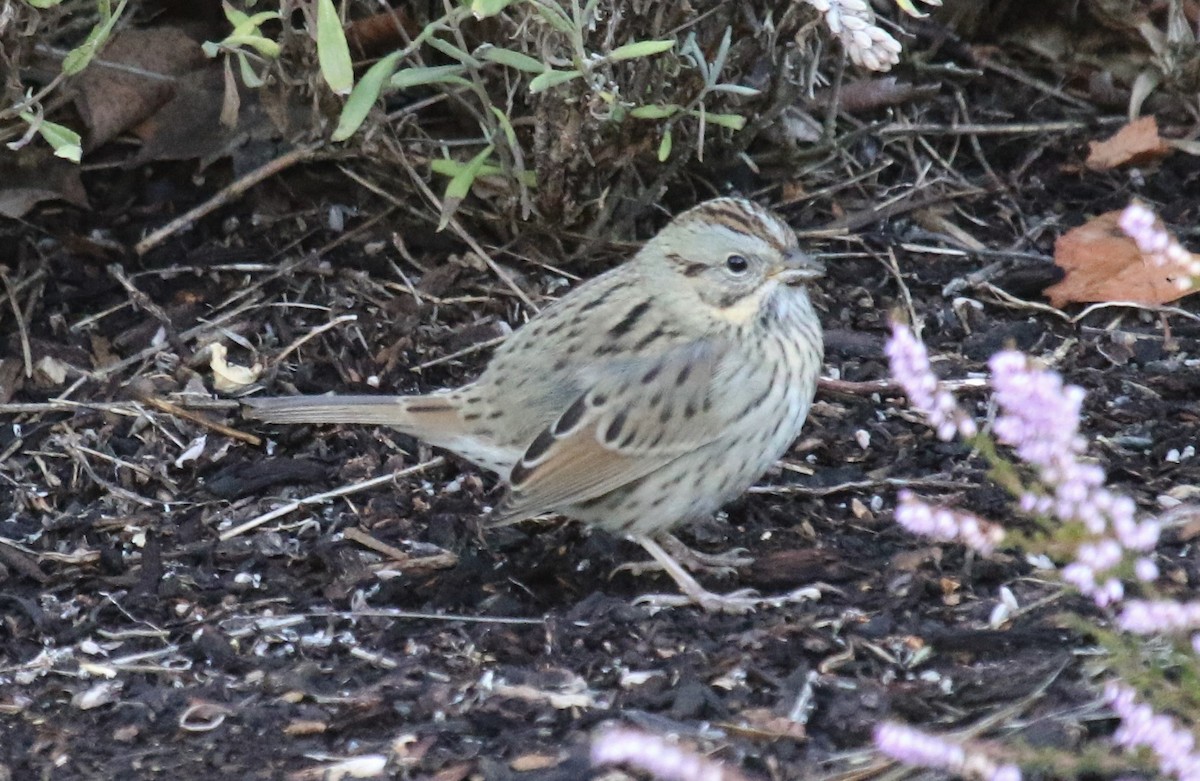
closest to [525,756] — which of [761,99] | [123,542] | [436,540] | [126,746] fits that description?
[126,746]

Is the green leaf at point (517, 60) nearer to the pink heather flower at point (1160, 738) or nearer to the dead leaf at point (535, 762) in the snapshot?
the dead leaf at point (535, 762)

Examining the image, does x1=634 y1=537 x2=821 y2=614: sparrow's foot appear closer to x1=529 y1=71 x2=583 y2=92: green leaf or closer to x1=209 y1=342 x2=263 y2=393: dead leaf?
x1=529 y1=71 x2=583 y2=92: green leaf

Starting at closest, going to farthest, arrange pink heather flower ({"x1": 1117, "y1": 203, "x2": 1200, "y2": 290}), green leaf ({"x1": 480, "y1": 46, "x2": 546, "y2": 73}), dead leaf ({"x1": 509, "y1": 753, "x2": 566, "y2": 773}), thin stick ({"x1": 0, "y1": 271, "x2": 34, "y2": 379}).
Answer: pink heather flower ({"x1": 1117, "y1": 203, "x2": 1200, "y2": 290}) < dead leaf ({"x1": 509, "y1": 753, "x2": 566, "y2": 773}) < green leaf ({"x1": 480, "y1": 46, "x2": 546, "y2": 73}) < thin stick ({"x1": 0, "y1": 271, "x2": 34, "y2": 379})

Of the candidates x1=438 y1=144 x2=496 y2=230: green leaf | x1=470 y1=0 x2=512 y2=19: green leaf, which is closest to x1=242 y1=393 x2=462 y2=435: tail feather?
x1=438 y1=144 x2=496 y2=230: green leaf

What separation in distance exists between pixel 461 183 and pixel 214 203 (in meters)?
1.19

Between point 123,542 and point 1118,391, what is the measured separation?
9.93ft

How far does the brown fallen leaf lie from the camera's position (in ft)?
18.7

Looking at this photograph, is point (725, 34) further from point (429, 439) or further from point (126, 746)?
point (126, 746)

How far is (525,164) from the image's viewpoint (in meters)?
5.80

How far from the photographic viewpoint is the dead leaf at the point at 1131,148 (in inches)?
247

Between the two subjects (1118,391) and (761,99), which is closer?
(1118,391)

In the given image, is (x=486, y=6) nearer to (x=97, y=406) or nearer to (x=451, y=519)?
(x=451, y=519)

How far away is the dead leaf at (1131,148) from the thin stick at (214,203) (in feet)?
9.39

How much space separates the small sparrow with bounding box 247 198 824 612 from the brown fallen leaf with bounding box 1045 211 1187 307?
125cm
